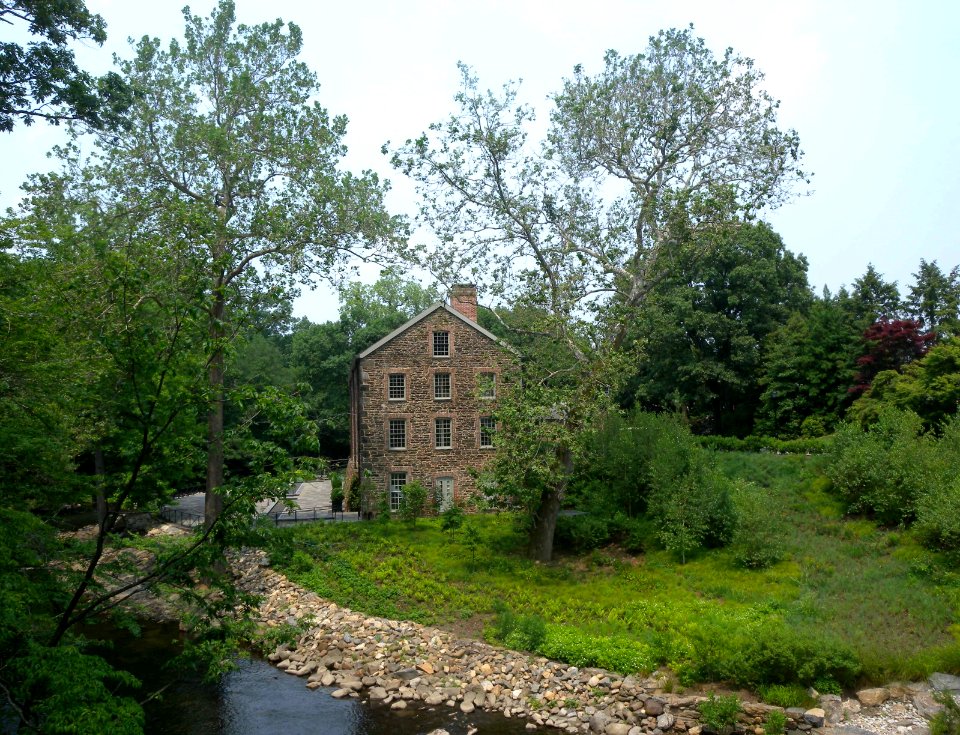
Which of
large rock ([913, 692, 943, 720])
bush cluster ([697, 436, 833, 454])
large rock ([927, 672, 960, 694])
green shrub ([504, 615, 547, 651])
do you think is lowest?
large rock ([913, 692, 943, 720])

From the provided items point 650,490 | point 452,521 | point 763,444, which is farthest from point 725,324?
point 452,521

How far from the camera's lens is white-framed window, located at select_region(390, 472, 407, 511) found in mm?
32625

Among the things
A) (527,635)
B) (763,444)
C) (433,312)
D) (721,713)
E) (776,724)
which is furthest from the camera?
(763,444)

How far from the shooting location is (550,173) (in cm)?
2477

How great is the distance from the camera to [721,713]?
50.5 ft

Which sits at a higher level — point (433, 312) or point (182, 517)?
point (433, 312)

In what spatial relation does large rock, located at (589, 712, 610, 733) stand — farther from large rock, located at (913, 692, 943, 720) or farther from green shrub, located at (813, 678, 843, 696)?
large rock, located at (913, 692, 943, 720)

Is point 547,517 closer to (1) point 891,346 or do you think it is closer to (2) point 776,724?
(2) point 776,724

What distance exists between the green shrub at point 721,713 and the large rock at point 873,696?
2.65 m

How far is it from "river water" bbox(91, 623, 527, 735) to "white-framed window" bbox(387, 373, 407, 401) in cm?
1457

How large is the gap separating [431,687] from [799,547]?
496 inches

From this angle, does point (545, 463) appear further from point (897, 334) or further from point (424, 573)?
point (897, 334)

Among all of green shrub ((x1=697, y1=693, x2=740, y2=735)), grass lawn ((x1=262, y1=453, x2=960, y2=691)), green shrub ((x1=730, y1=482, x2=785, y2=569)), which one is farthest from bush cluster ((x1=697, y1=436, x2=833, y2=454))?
green shrub ((x1=697, y1=693, x2=740, y2=735))

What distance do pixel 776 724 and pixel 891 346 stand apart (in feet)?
85.5
